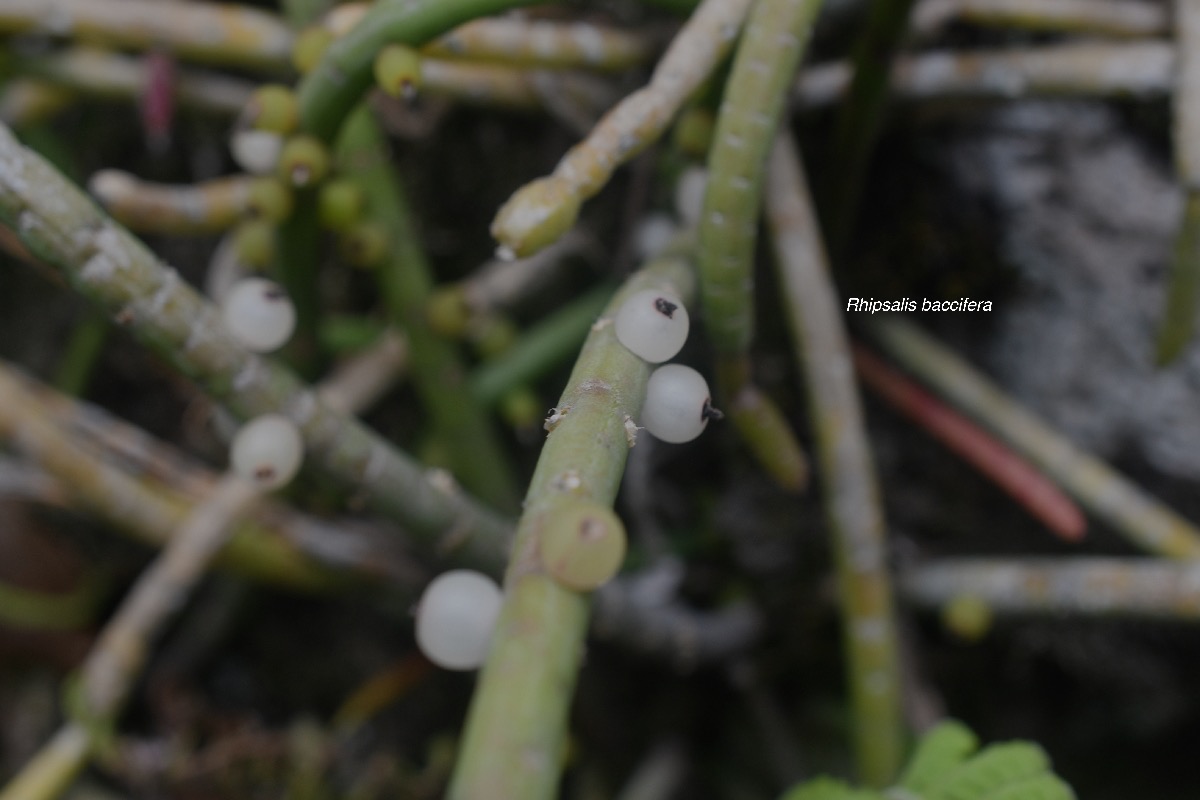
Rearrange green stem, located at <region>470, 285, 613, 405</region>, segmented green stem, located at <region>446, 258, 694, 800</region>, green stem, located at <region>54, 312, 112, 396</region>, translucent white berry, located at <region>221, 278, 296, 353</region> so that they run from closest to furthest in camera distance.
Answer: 1. segmented green stem, located at <region>446, 258, 694, 800</region>
2. translucent white berry, located at <region>221, 278, 296, 353</region>
3. green stem, located at <region>470, 285, 613, 405</region>
4. green stem, located at <region>54, 312, 112, 396</region>

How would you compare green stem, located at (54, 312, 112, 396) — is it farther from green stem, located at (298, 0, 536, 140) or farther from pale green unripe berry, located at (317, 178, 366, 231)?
green stem, located at (298, 0, 536, 140)

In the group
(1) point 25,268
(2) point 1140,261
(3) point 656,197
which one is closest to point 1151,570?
(2) point 1140,261

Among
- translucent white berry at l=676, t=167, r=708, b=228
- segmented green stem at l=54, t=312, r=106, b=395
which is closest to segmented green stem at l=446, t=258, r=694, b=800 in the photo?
translucent white berry at l=676, t=167, r=708, b=228

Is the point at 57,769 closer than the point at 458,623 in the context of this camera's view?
No

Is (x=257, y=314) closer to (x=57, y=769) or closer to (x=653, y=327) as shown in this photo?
(x=653, y=327)

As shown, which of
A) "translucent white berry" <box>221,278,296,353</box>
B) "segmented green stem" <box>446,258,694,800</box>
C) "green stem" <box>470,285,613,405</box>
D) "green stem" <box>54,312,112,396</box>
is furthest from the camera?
"green stem" <box>54,312,112,396</box>

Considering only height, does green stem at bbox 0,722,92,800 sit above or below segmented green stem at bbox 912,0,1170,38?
below

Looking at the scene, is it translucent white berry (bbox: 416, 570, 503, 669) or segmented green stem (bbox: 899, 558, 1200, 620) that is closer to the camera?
translucent white berry (bbox: 416, 570, 503, 669)

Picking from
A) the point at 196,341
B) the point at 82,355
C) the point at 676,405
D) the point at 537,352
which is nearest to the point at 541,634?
the point at 676,405

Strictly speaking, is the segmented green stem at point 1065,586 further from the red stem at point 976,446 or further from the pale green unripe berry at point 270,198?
the pale green unripe berry at point 270,198
